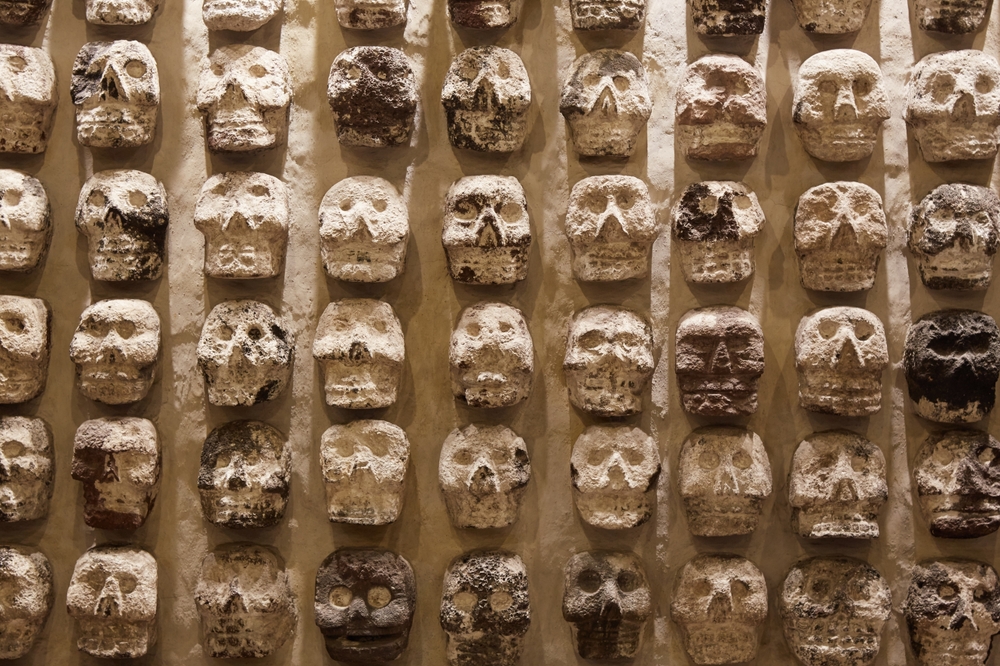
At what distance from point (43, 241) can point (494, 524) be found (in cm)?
174

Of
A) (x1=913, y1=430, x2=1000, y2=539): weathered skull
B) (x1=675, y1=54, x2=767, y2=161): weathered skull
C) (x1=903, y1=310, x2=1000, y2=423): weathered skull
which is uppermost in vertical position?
(x1=675, y1=54, x2=767, y2=161): weathered skull

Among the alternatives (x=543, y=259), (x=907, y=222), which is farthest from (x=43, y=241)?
(x=907, y=222)

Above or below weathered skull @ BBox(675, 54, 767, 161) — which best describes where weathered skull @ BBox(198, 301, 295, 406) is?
below

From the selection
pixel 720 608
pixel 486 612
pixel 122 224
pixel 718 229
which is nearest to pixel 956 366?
pixel 718 229

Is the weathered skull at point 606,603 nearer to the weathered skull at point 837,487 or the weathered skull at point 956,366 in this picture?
A: the weathered skull at point 837,487

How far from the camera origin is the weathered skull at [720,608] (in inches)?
145

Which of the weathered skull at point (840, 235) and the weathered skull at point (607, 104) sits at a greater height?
the weathered skull at point (607, 104)

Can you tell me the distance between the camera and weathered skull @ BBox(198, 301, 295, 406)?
3.67 metres

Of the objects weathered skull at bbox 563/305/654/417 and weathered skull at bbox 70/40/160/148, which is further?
weathered skull at bbox 70/40/160/148

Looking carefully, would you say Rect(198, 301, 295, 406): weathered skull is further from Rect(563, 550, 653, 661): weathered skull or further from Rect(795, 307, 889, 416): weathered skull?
Rect(795, 307, 889, 416): weathered skull

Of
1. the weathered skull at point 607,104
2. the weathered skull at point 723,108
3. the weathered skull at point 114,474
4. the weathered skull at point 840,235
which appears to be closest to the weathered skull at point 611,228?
the weathered skull at point 607,104

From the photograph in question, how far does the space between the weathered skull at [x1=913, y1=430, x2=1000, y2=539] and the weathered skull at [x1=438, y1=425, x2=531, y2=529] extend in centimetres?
130

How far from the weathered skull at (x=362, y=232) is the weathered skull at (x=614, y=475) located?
83 cm

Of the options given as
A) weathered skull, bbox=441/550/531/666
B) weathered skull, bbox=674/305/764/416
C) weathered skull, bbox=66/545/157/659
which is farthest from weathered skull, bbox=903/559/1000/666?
weathered skull, bbox=66/545/157/659
